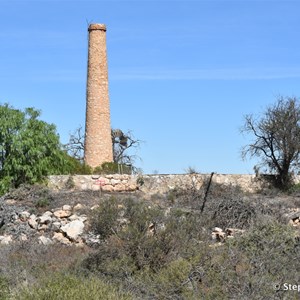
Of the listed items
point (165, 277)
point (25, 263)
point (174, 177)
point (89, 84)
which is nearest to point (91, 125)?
point (89, 84)

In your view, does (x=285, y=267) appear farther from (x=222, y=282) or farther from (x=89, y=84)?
(x=89, y=84)

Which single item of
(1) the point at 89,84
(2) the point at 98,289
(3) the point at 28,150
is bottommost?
(2) the point at 98,289

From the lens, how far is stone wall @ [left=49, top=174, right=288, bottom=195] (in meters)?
37.3

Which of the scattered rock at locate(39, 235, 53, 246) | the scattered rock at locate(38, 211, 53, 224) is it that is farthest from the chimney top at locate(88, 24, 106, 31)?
the scattered rock at locate(39, 235, 53, 246)

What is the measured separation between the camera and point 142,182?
125 ft

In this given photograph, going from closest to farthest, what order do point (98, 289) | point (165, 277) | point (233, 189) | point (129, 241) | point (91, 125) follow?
point (98, 289) < point (165, 277) < point (129, 241) < point (233, 189) < point (91, 125)

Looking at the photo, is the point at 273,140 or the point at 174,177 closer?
the point at 174,177

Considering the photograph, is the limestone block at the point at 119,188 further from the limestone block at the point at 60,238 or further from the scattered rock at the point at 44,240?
the scattered rock at the point at 44,240

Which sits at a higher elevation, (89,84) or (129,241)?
(89,84)

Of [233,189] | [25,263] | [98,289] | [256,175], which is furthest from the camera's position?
[256,175]

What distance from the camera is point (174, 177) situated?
38656mm

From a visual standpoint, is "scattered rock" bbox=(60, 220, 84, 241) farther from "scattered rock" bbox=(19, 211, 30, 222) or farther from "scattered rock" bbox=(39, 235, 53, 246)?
"scattered rock" bbox=(19, 211, 30, 222)

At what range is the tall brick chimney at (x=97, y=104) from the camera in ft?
155

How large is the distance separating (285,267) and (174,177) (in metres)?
24.1
